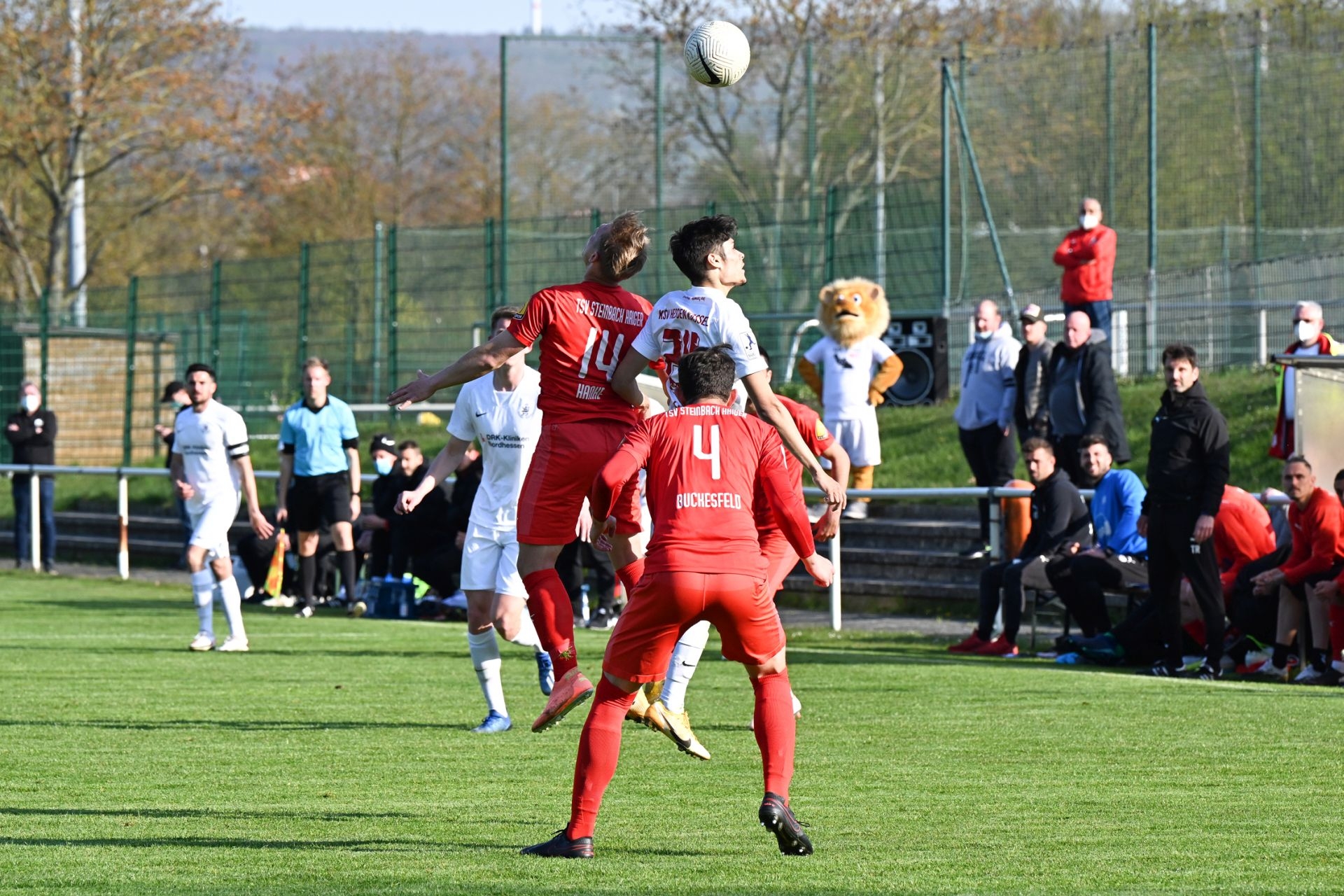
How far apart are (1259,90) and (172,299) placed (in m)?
17.1

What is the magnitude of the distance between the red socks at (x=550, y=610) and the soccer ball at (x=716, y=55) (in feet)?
10.0

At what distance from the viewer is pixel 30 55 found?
40.3 m

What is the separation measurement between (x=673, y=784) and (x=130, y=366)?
2392 centimetres

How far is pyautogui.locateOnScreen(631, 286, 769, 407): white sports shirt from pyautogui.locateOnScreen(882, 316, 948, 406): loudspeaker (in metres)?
13.1

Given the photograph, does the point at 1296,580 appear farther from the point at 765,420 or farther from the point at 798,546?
the point at 798,546

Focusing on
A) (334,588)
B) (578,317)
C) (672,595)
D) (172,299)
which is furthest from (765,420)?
(172,299)

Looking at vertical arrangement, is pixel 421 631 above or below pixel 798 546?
below

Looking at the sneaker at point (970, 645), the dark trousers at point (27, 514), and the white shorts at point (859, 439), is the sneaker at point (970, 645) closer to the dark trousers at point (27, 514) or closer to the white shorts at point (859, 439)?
the white shorts at point (859, 439)

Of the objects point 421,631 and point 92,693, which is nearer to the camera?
point 92,693

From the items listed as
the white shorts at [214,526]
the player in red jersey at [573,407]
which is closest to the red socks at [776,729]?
the player in red jersey at [573,407]

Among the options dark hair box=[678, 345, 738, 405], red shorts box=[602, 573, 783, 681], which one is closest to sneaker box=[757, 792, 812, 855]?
red shorts box=[602, 573, 783, 681]

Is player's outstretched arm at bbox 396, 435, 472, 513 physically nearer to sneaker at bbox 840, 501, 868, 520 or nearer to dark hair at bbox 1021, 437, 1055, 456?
dark hair at bbox 1021, 437, 1055, 456

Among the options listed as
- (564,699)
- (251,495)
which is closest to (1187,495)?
(564,699)

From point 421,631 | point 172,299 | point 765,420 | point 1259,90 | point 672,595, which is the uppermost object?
point 1259,90
